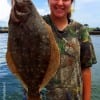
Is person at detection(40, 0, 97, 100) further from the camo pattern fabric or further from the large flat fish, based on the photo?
the large flat fish

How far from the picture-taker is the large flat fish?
2.74 meters

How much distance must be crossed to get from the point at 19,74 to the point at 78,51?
26.8 inches

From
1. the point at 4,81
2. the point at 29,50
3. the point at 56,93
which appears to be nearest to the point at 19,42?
the point at 29,50

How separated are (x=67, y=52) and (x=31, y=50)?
58 cm

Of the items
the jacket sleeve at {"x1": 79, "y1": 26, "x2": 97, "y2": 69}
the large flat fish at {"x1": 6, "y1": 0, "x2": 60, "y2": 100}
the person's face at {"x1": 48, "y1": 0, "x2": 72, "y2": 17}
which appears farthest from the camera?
the jacket sleeve at {"x1": 79, "y1": 26, "x2": 97, "y2": 69}

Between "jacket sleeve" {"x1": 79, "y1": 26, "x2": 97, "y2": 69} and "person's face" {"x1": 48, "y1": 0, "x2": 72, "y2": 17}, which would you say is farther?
"jacket sleeve" {"x1": 79, "y1": 26, "x2": 97, "y2": 69}

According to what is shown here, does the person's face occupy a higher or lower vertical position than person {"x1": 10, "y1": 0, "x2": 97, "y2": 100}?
higher

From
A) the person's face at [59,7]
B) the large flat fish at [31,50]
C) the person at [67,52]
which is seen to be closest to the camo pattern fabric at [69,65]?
the person at [67,52]

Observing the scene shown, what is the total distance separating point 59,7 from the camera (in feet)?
10.4

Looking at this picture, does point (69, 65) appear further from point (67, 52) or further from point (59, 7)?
point (59, 7)

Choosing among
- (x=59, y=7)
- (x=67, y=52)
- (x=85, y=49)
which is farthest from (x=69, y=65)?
(x=59, y=7)

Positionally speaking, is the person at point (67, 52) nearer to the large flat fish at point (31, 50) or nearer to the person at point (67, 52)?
the person at point (67, 52)

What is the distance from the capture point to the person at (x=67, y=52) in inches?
126

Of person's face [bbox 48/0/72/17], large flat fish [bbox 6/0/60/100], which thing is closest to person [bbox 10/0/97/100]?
person's face [bbox 48/0/72/17]
